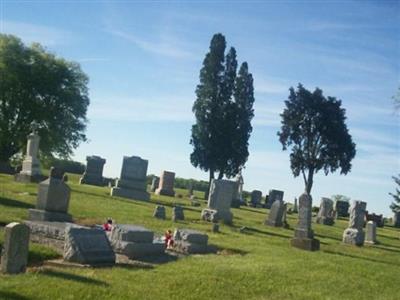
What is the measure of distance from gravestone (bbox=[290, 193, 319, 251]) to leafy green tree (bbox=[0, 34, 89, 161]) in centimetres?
2686

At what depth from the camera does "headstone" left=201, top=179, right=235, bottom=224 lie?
23.9 m

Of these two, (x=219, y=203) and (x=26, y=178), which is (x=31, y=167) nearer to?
(x=26, y=178)

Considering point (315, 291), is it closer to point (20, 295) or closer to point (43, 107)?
point (20, 295)

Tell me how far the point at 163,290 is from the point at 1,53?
124 ft

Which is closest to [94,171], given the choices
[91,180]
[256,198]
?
[91,180]

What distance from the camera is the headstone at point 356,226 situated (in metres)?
23.5

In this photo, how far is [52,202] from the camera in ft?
49.6

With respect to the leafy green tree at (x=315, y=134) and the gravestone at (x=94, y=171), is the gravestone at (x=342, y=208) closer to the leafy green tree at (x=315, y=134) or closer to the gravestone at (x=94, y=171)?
the leafy green tree at (x=315, y=134)

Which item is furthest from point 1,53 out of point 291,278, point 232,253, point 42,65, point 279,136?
point 291,278

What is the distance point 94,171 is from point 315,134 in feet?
82.5

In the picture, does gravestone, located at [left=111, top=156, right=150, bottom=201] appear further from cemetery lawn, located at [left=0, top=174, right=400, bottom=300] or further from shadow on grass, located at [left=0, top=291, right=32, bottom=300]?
shadow on grass, located at [left=0, top=291, right=32, bottom=300]

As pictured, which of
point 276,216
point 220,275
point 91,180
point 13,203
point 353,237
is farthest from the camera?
point 91,180

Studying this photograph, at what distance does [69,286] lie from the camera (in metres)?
8.19

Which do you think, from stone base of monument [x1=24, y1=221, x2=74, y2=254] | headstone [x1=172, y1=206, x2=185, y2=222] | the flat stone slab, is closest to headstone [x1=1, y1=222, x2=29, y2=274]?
stone base of monument [x1=24, y1=221, x2=74, y2=254]
